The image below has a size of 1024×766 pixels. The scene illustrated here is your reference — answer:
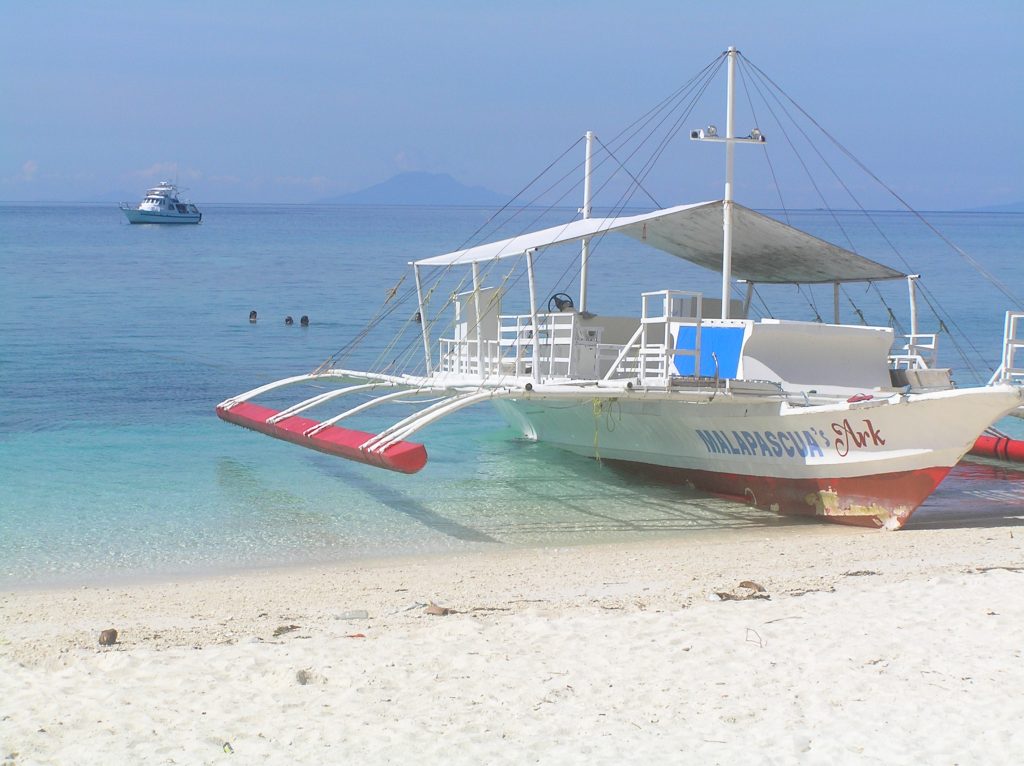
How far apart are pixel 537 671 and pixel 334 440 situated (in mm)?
6295

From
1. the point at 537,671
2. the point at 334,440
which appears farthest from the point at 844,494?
the point at 537,671

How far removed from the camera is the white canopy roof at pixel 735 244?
1290cm

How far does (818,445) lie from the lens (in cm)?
1184

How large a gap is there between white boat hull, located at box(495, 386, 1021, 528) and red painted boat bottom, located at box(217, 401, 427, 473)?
1573mm

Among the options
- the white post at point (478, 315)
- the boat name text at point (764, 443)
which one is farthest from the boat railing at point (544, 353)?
the boat name text at point (764, 443)

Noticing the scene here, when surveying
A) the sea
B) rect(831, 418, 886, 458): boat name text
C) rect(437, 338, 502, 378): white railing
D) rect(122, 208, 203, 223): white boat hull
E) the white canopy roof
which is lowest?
the sea

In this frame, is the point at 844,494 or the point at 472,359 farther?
the point at 472,359

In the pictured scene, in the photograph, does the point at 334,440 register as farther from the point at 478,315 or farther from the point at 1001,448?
the point at 1001,448

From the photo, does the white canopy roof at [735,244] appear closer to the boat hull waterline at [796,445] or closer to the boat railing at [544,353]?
the boat railing at [544,353]

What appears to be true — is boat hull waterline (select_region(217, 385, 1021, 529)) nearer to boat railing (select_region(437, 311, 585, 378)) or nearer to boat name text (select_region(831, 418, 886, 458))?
boat name text (select_region(831, 418, 886, 458))

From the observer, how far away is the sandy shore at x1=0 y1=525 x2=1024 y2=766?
5.45m

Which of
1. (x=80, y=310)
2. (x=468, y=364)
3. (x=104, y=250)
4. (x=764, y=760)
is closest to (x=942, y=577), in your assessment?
(x=764, y=760)

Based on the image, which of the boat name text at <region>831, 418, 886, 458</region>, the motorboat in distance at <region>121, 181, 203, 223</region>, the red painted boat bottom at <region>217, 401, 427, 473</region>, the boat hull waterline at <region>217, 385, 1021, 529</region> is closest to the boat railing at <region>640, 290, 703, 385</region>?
the boat hull waterline at <region>217, 385, 1021, 529</region>

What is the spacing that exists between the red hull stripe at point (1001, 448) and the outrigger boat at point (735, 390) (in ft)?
10.2
